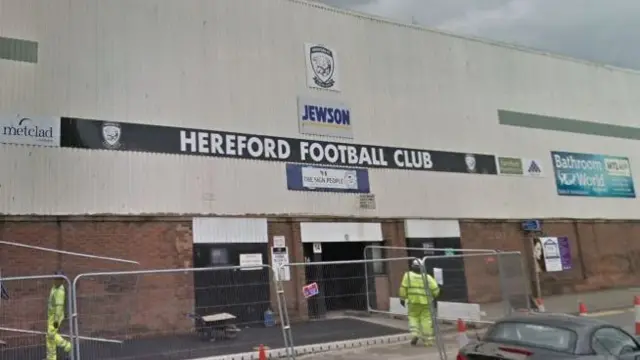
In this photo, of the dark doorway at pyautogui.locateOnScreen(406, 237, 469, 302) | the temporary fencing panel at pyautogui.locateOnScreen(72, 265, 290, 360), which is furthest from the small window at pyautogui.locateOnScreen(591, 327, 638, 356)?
the dark doorway at pyautogui.locateOnScreen(406, 237, 469, 302)

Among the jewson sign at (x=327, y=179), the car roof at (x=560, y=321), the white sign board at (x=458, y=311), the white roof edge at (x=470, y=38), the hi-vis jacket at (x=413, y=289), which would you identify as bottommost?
the white sign board at (x=458, y=311)

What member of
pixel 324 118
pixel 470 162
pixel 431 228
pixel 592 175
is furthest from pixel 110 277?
pixel 592 175

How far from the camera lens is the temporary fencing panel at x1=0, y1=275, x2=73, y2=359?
9.31 m

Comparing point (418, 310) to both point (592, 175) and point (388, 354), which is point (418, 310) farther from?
point (592, 175)

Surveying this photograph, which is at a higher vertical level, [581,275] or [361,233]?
[361,233]

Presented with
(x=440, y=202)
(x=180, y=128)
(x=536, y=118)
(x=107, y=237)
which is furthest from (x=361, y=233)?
(x=536, y=118)

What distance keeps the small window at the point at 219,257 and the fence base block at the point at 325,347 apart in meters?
5.87

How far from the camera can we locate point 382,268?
13828mm

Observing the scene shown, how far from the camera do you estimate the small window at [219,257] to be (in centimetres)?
1667

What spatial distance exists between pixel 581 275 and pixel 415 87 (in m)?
12.0

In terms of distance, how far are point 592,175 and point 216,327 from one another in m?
24.1

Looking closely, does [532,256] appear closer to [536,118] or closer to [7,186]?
[536,118]

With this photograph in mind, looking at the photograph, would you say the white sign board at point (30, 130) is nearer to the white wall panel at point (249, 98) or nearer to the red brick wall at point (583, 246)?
the white wall panel at point (249, 98)

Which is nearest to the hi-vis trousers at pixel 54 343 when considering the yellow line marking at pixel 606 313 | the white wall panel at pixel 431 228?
the white wall panel at pixel 431 228
